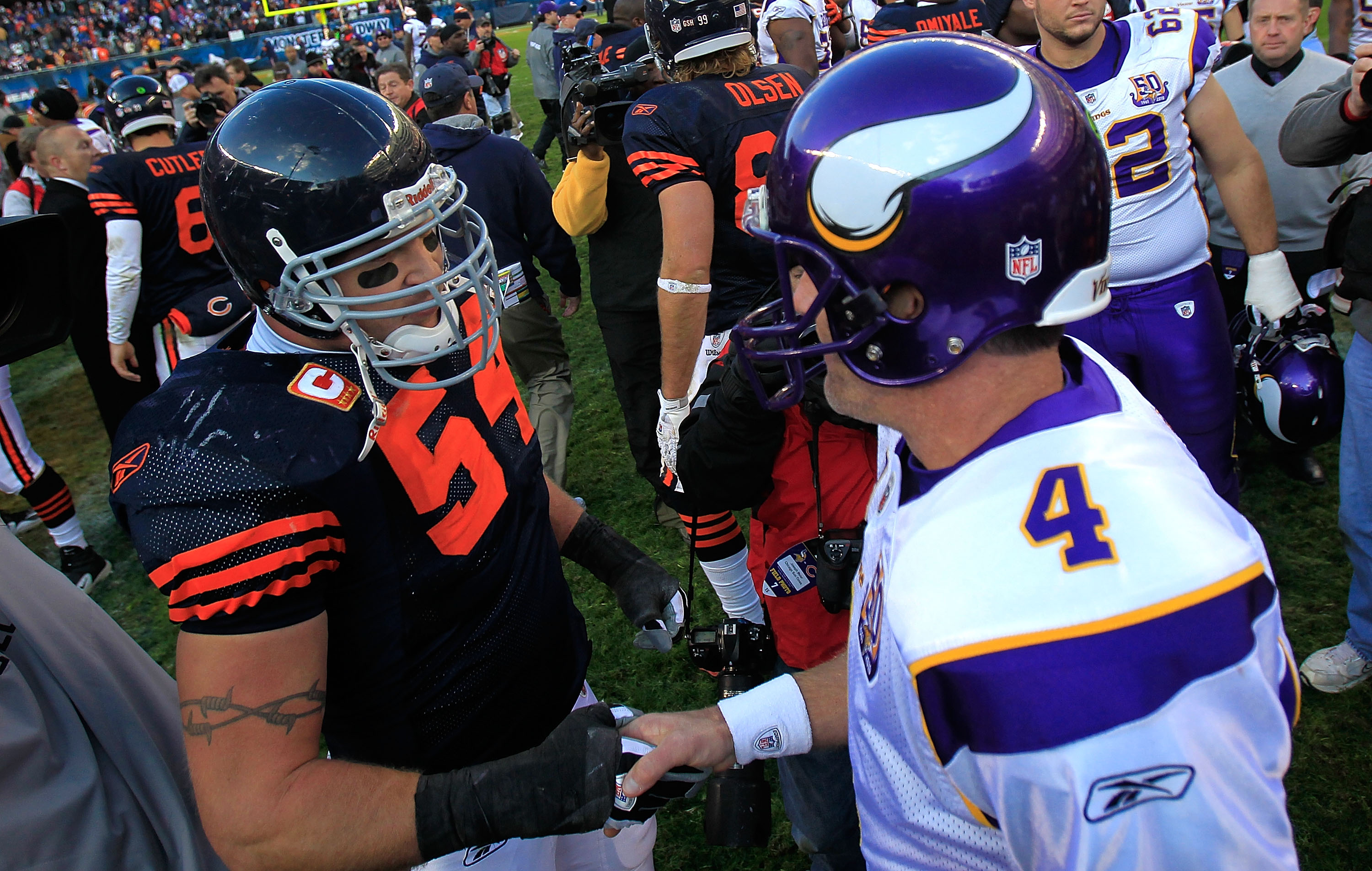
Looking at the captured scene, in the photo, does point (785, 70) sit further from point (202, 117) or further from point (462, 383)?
point (202, 117)

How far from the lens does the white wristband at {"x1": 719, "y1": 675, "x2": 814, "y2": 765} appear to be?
1665 millimetres

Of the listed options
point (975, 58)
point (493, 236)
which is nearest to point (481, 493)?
point (975, 58)

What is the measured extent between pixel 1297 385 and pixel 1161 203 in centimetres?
93

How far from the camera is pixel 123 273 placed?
4.71 m

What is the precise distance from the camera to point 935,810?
122cm

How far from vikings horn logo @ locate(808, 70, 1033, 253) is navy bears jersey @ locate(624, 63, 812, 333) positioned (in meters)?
1.85

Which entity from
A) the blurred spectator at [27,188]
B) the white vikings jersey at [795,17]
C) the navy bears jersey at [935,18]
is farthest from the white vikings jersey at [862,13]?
the blurred spectator at [27,188]

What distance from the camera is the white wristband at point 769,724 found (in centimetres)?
167

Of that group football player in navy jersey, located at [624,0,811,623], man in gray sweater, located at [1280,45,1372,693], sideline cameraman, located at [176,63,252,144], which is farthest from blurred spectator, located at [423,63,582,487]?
man in gray sweater, located at [1280,45,1372,693]

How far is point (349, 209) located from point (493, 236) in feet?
10.3

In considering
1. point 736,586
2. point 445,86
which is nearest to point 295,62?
point 445,86

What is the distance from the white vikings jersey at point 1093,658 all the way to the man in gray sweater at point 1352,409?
94.4 inches

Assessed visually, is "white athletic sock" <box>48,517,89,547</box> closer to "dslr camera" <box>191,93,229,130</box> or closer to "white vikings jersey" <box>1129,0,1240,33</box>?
"dslr camera" <box>191,93,229,130</box>

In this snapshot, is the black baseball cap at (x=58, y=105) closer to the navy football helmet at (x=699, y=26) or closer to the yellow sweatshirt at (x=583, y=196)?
the yellow sweatshirt at (x=583, y=196)
